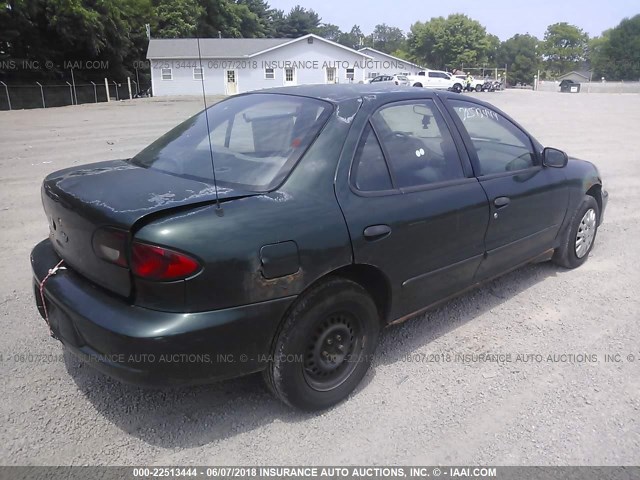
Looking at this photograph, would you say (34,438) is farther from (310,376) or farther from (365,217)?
(365,217)

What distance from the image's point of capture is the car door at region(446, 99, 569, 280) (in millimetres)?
3586

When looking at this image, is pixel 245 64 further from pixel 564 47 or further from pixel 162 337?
pixel 564 47

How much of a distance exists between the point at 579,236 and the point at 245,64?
153 feet

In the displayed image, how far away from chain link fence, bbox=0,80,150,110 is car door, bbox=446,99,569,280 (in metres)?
30.8

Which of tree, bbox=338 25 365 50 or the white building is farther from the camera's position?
tree, bbox=338 25 365 50

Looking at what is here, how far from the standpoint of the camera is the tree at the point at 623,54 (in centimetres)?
9944

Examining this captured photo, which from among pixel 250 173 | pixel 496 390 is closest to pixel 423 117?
pixel 250 173

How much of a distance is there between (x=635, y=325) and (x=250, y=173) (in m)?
3.07

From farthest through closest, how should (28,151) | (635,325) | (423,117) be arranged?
(28,151) < (635,325) < (423,117)

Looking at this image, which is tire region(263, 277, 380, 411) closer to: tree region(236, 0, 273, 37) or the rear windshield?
the rear windshield

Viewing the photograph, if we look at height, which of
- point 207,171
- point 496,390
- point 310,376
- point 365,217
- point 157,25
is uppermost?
point 157,25

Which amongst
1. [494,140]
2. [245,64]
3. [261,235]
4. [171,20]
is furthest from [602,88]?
[261,235]

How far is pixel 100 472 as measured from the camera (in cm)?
238

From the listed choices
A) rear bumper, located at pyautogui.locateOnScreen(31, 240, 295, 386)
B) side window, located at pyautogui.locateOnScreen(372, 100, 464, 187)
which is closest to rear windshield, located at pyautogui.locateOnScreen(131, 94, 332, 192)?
side window, located at pyautogui.locateOnScreen(372, 100, 464, 187)
